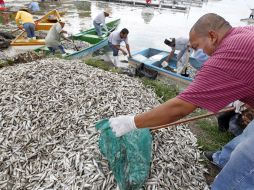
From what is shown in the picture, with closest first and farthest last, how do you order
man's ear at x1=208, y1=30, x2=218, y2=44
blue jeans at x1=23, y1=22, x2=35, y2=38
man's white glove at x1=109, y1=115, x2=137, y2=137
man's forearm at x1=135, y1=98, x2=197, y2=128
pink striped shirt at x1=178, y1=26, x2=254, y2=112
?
pink striped shirt at x1=178, y1=26, x2=254, y2=112
man's forearm at x1=135, y1=98, x2=197, y2=128
man's ear at x1=208, y1=30, x2=218, y2=44
man's white glove at x1=109, y1=115, x2=137, y2=137
blue jeans at x1=23, y1=22, x2=35, y2=38

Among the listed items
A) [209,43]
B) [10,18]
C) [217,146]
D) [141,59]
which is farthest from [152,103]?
[10,18]

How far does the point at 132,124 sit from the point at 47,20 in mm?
13675

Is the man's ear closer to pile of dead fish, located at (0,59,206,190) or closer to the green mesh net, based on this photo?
the green mesh net

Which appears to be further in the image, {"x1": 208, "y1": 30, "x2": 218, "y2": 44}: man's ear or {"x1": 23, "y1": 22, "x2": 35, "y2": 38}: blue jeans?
{"x1": 23, "y1": 22, "x2": 35, "y2": 38}: blue jeans

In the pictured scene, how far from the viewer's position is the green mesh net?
3328 mm

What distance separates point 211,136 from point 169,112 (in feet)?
12.3

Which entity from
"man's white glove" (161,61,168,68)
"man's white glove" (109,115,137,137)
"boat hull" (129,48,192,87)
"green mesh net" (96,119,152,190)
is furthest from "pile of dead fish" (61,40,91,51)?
"man's white glove" (109,115,137,137)

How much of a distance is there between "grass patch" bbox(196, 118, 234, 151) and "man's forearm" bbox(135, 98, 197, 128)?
10.1ft

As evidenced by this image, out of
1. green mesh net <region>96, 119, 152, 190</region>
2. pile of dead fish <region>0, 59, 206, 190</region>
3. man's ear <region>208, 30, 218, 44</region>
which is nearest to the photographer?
man's ear <region>208, 30, 218, 44</region>

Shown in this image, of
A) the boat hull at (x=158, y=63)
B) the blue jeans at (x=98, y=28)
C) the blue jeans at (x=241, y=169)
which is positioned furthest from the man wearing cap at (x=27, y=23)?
the blue jeans at (x=241, y=169)

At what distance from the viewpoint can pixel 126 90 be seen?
5801mm

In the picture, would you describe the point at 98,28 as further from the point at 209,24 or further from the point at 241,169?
the point at 241,169

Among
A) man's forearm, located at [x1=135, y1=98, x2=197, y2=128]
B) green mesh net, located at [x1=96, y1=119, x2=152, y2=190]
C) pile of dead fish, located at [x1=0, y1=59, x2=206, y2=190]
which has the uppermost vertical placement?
man's forearm, located at [x1=135, y1=98, x2=197, y2=128]

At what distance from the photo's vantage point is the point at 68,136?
430 cm
